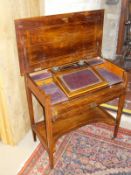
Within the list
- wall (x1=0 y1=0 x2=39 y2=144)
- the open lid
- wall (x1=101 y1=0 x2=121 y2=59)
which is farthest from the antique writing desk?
wall (x1=101 y1=0 x2=121 y2=59)

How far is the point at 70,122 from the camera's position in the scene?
6.03 ft

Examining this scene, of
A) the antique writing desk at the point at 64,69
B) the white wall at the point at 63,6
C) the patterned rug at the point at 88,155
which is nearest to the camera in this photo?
the antique writing desk at the point at 64,69

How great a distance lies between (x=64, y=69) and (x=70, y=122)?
509 mm

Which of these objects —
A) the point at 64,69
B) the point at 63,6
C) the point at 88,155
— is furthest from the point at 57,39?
the point at 88,155

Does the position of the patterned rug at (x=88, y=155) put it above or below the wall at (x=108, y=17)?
below

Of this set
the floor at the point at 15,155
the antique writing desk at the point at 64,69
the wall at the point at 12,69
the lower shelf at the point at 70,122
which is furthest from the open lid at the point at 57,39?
the floor at the point at 15,155

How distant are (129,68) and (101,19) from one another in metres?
1.92

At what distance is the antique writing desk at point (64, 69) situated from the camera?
140cm

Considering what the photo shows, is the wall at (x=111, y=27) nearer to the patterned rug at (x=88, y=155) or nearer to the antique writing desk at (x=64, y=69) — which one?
the antique writing desk at (x=64, y=69)

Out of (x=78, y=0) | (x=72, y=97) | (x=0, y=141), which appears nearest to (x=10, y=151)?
(x=0, y=141)

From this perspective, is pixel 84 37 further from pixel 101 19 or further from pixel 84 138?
pixel 84 138

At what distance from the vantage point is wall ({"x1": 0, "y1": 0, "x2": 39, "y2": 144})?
1426mm

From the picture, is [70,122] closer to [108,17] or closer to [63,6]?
[63,6]

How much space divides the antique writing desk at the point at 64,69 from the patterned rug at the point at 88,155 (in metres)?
0.16
